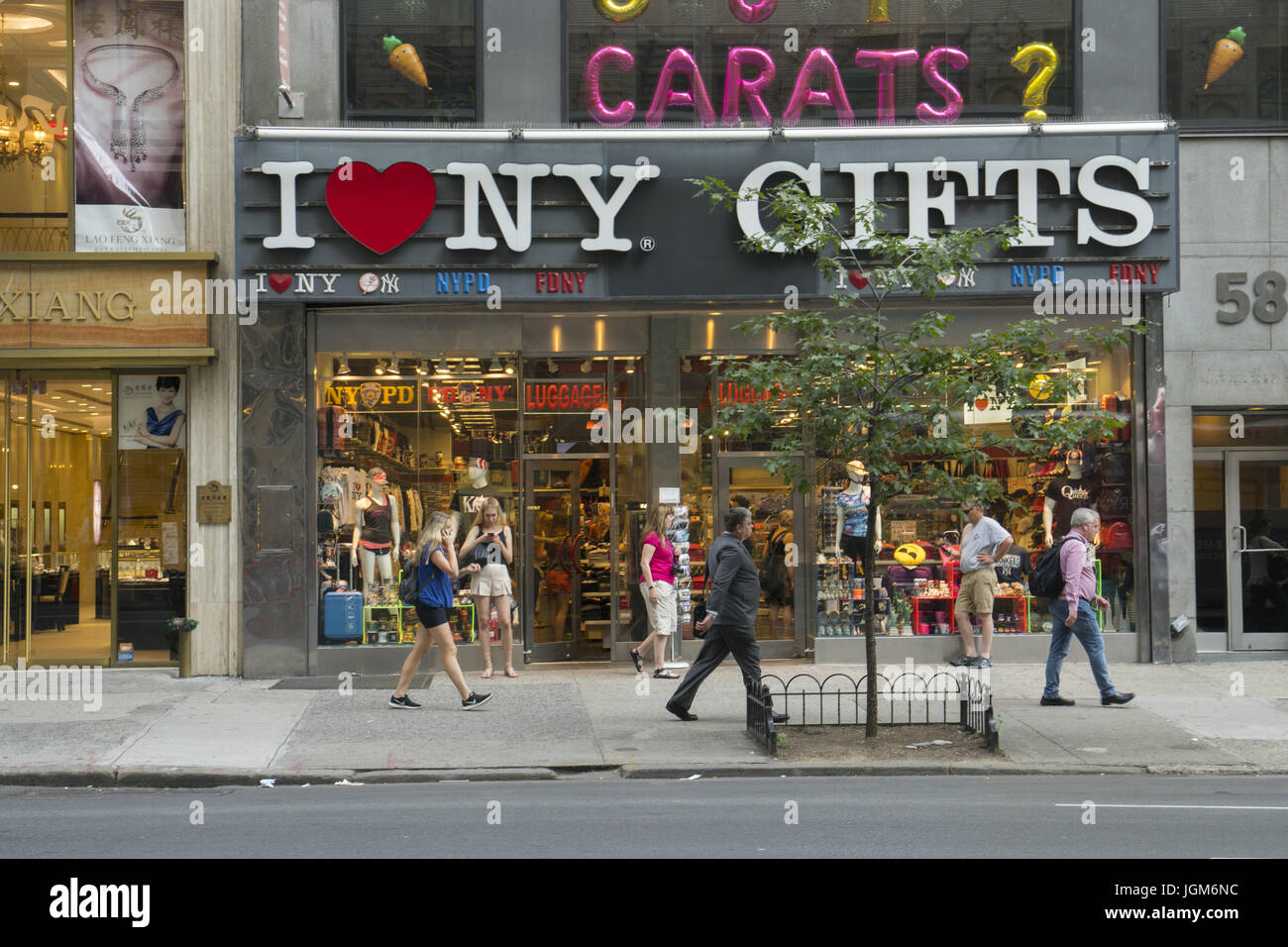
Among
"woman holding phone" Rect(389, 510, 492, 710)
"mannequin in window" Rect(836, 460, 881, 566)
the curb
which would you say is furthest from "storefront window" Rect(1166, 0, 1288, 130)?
"woman holding phone" Rect(389, 510, 492, 710)

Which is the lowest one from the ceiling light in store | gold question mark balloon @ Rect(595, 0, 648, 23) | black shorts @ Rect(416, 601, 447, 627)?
black shorts @ Rect(416, 601, 447, 627)

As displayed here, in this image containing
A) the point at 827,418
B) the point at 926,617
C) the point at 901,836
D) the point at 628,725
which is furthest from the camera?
the point at 926,617

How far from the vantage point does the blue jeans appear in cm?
1209

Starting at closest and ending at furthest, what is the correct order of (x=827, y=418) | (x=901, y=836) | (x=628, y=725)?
(x=901, y=836) → (x=827, y=418) → (x=628, y=725)

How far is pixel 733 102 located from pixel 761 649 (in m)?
6.33

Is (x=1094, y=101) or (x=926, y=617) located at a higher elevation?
(x=1094, y=101)

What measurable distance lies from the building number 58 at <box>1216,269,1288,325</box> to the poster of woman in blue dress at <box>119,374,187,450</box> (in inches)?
466

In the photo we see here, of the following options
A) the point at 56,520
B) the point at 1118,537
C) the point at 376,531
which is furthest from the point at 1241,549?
the point at 56,520

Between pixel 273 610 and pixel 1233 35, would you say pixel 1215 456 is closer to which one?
pixel 1233 35

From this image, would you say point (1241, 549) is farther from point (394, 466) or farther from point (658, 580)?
point (394, 466)

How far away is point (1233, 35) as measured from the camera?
14.9 meters

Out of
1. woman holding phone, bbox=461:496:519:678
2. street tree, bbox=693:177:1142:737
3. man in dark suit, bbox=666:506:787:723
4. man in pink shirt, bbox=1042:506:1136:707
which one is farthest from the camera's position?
woman holding phone, bbox=461:496:519:678

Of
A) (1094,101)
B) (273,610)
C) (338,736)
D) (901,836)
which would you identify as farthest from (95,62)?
(901,836)

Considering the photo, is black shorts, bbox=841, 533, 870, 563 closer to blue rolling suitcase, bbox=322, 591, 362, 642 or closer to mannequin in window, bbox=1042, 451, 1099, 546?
mannequin in window, bbox=1042, 451, 1099, 546
